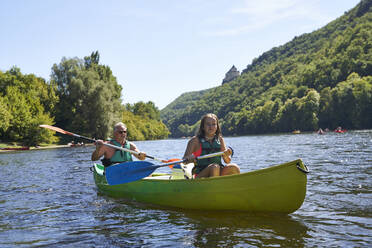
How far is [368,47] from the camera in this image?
263 feet

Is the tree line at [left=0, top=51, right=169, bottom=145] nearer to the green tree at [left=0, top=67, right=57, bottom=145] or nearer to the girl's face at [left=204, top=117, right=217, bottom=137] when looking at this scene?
the green tree at [left=0, top=67, right=57, bottom=145]

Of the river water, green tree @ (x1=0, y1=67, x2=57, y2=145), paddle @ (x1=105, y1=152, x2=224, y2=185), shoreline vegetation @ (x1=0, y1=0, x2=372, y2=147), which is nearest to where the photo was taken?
the river water

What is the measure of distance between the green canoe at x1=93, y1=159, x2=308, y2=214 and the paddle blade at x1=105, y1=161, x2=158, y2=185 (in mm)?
402

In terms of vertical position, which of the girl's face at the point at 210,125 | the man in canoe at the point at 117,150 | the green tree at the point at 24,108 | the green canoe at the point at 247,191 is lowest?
the green canoe at the point at 247,191

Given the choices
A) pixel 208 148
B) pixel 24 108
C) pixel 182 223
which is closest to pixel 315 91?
pixel 24 108

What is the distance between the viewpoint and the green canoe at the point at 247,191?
5.26 meters

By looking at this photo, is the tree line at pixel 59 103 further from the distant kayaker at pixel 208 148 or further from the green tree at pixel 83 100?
the distant kayaker at pixel 208 148

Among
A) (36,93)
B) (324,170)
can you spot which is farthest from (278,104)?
(324,170)

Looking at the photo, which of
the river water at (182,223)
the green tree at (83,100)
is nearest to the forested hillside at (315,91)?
the green tree at (83,100)

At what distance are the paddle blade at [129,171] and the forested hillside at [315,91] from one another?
6017cm

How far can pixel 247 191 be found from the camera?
18.2 ft

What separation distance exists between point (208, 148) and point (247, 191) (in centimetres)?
119

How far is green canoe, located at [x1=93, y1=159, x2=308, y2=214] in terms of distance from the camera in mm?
5258

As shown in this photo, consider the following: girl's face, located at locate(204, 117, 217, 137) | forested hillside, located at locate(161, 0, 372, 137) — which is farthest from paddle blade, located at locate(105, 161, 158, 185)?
forested hillside, located at locate(161, 0, 372, 137)
